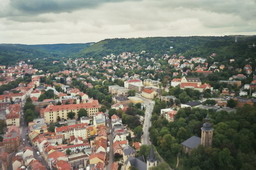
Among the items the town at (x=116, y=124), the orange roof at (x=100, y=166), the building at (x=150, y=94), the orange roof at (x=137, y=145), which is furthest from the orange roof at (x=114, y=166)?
the building at (x=150, y=94)

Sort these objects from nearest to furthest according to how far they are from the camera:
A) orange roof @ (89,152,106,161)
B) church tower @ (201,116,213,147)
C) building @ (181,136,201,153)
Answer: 1. church tower @ (201,116,213,147)
2. building @ (181,136,201,153)
3. orange roof @ (89,152,106,161)

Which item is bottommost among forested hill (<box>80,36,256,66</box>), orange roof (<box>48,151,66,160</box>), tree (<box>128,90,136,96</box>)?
orange roof (<box>48,151,66,160</box>)

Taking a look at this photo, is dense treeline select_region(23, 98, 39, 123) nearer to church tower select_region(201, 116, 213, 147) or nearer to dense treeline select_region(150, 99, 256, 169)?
dense treeline select_region(150, 99, 256, 169)

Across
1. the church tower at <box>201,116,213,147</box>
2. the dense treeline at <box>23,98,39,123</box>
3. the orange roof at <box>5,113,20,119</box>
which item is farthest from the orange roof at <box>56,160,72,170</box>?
the orange roof at <box>5,113,20,119</box>

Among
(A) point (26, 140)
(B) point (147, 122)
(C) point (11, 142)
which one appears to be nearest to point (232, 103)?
(B) point (147, 122)

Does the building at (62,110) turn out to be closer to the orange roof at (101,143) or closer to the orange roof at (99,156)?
the orange roof at (101,143)

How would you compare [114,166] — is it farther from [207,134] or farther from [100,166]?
[207,134]

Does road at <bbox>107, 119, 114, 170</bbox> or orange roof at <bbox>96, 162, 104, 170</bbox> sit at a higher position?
orange roof at <bbox>96, 162, 104, 170</bbox>
